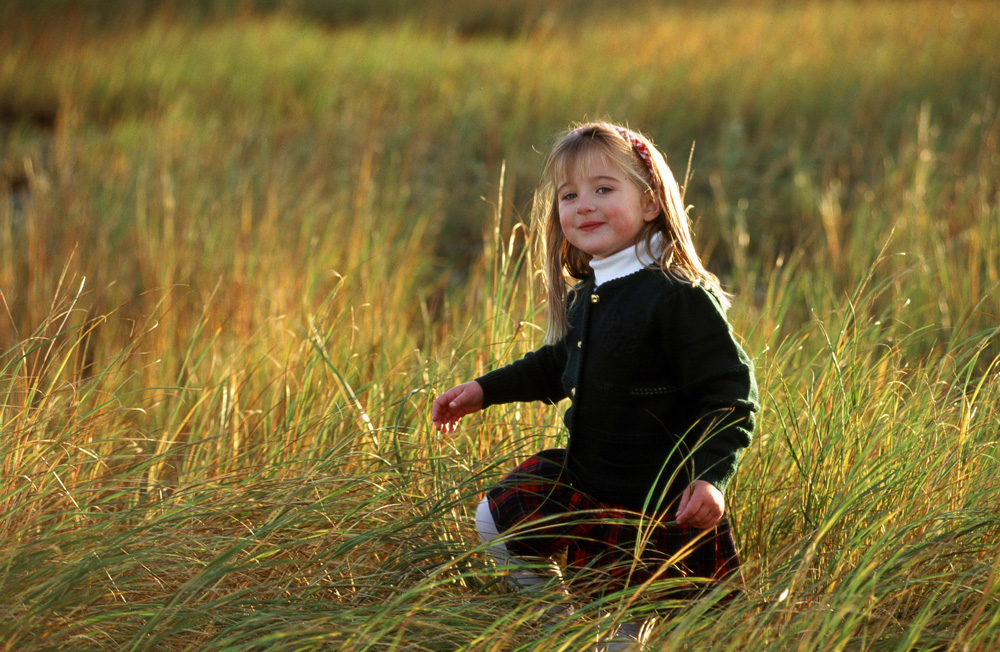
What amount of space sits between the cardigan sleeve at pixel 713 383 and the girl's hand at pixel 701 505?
2cm

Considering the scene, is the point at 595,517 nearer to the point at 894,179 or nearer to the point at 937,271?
the point at 937,271

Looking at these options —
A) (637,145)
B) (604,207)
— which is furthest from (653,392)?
(637,145)

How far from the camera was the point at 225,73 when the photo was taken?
7359 mm

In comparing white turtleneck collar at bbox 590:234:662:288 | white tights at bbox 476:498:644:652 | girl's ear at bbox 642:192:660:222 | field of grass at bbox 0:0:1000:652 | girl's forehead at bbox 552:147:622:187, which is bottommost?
white tights at bbox 476:498:644:652

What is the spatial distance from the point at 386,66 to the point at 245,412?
5.45 meters

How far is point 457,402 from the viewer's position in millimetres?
2010

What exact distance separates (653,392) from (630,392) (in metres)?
0.04

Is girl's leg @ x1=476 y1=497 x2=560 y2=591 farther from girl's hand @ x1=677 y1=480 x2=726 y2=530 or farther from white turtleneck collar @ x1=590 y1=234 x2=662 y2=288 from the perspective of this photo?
white turtleneck collar @ x1=590 y1=234 x2=662 y2=288

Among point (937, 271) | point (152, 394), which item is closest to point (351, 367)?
point (152, 394)

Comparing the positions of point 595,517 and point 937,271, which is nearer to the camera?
point 595,517

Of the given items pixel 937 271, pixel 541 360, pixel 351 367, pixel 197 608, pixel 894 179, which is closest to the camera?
pixel 197 608

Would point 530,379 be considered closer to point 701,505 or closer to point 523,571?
point 523,571

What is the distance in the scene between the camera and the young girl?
1.74 m

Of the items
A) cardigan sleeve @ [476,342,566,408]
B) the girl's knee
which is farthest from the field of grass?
cardigan sleeve @ [476,342,566,408]
